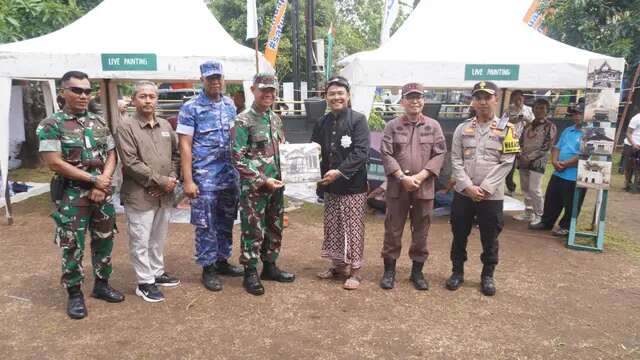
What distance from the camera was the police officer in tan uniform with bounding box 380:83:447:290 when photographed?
3812mm

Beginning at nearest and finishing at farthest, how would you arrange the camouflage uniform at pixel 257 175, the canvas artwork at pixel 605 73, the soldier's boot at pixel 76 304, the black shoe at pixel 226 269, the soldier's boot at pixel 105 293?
1. the soldier's boot at pixel 76 304
2. the camouflage uniform at pixel 257 175
3. the soldier's boot at pixel 105 293
4. the black shoe at pixel 226 269
5. the canvas artwork at pixel 605 73

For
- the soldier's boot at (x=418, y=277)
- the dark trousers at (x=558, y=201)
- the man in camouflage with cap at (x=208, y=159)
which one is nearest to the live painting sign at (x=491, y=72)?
the dark trousers at (x=558, y=201)

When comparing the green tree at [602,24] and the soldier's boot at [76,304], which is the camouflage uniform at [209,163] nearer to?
the soldier's boot at [76,304]

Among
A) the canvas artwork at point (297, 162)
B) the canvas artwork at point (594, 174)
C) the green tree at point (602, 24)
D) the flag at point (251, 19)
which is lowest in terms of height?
the canvas artwork at point (594, 174)

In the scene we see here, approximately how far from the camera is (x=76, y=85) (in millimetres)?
3217

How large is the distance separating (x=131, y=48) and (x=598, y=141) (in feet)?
18.7

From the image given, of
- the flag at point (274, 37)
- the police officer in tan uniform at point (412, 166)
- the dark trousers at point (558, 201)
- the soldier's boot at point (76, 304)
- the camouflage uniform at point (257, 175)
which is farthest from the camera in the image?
the flag at point (274, 37)

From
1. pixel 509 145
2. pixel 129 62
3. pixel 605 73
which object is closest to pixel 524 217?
pixel 605 73

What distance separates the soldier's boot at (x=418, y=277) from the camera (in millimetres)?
4027

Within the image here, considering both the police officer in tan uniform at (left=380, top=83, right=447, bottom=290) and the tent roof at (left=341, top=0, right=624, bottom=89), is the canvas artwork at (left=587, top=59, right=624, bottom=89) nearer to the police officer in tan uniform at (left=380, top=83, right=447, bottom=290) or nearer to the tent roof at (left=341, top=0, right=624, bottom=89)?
the tent roof at (left=341, top=0, right=624, bottom=89)

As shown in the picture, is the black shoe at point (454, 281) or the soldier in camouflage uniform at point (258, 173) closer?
the soldier in camouflage uniform at point (258, 173)

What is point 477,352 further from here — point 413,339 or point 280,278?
point 280,278

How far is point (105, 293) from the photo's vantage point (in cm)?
371

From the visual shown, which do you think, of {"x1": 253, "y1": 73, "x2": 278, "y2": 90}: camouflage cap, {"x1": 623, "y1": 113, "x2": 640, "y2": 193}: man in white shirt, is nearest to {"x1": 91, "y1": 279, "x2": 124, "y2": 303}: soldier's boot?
{"x1": 253, "y1": 73, "x2": 278, "y2": 90}: camouflage cap
